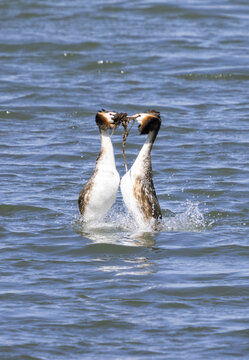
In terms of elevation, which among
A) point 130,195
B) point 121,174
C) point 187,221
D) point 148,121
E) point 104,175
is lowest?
point 187,221

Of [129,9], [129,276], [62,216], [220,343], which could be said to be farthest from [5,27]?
[220,343]

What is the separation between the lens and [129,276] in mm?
9555

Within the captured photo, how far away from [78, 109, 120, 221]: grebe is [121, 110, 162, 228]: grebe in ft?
0.51

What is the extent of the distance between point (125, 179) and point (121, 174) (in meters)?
3.44

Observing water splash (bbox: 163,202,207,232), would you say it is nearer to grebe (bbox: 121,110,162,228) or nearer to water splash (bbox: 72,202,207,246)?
water splash (bbox: 72,202,207,246)

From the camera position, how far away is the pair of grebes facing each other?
10859mm

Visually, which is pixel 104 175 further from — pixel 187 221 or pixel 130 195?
pixel 187 221

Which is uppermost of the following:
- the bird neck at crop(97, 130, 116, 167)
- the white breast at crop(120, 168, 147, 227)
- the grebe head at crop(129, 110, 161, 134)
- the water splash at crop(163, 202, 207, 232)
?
the grebe head at crop(129, 110, 161, 134)

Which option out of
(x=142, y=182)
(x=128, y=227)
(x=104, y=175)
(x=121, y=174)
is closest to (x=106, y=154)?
(x=104, y=175)

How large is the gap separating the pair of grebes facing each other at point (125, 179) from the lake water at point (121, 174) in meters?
0.33

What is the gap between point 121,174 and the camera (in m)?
14.3

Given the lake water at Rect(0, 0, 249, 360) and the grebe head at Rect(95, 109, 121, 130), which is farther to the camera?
the grebe head at Rect(95, 109, 121, 130)

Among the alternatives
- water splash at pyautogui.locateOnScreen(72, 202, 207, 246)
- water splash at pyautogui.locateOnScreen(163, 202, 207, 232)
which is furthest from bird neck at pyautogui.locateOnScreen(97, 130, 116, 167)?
water splash at pyautogui.locateOnScreen(163, 202, 207, 232)

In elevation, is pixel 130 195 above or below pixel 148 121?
below
